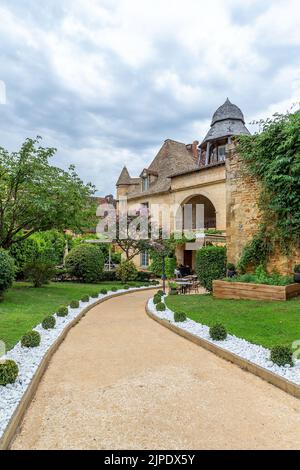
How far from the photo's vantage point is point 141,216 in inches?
733

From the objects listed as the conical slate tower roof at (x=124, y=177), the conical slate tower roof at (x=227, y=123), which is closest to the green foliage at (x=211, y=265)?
the conical slate tower roof at (x=227, y=123)

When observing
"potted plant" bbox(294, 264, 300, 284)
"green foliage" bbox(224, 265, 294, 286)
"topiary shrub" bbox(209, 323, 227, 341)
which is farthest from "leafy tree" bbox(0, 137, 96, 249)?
"potted plant" bbox(294, 264, 300, 284)

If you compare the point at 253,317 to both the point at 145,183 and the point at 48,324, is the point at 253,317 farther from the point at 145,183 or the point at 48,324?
the point at 145,183

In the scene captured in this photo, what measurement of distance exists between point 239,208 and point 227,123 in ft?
44.8

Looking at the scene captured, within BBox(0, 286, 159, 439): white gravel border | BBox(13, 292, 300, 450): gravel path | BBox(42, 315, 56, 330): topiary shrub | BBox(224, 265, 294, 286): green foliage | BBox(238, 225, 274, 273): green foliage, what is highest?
BBox(238, 225, 274, 273): green foliage

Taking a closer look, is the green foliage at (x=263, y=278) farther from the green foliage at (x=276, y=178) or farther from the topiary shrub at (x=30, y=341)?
the topiary shrub at (x=30, y=341)

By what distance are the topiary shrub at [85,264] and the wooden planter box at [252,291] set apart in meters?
8.37

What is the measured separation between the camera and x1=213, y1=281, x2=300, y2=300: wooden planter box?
321 inches

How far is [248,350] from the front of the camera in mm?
4508

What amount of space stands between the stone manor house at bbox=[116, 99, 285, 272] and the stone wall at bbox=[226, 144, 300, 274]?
4cm

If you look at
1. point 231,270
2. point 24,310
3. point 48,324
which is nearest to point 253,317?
point 231,270

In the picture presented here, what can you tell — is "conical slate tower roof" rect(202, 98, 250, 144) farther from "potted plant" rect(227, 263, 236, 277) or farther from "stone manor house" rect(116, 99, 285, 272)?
"potted plant" rect(227, 263, 236, 277)

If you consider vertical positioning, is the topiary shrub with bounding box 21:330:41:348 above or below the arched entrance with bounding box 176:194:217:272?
below
